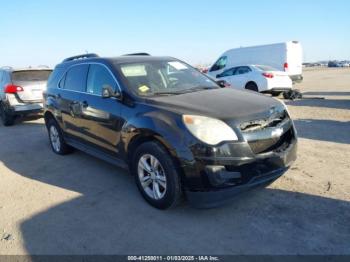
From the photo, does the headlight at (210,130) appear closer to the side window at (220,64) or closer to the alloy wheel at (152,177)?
the alloy wheel at (152,177)

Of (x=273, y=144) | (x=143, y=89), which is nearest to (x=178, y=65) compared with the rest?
(x=143, y=89)

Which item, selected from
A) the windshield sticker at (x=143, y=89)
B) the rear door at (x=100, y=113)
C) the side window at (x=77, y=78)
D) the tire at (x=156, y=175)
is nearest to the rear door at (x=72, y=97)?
the side window at (x=77, y=78)

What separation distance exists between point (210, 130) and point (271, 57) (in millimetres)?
15517

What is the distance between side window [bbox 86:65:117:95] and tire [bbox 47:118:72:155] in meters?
1.61

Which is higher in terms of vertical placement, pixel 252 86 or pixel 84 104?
pixel 84 104

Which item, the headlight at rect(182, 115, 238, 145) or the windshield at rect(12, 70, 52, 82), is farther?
the windshield at rect(12, 70, 52, 82)

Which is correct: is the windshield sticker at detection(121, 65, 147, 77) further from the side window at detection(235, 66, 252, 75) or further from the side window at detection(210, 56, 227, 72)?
the side window at detection(210, 56, 227, 72)

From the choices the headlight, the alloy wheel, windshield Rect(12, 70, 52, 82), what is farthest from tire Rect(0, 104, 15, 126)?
the headlight

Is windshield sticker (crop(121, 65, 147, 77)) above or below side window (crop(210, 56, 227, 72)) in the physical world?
above

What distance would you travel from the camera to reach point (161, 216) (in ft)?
12.7

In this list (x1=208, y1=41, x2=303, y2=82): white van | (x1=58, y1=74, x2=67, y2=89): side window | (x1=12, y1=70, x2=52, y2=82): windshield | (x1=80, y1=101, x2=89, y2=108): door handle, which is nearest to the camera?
(x1=80, y1=101, x2=89, y2=108): door handle

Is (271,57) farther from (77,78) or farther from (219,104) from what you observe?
(219,104)

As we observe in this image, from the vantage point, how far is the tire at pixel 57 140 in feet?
21.2

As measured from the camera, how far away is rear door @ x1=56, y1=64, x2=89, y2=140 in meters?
5.43
